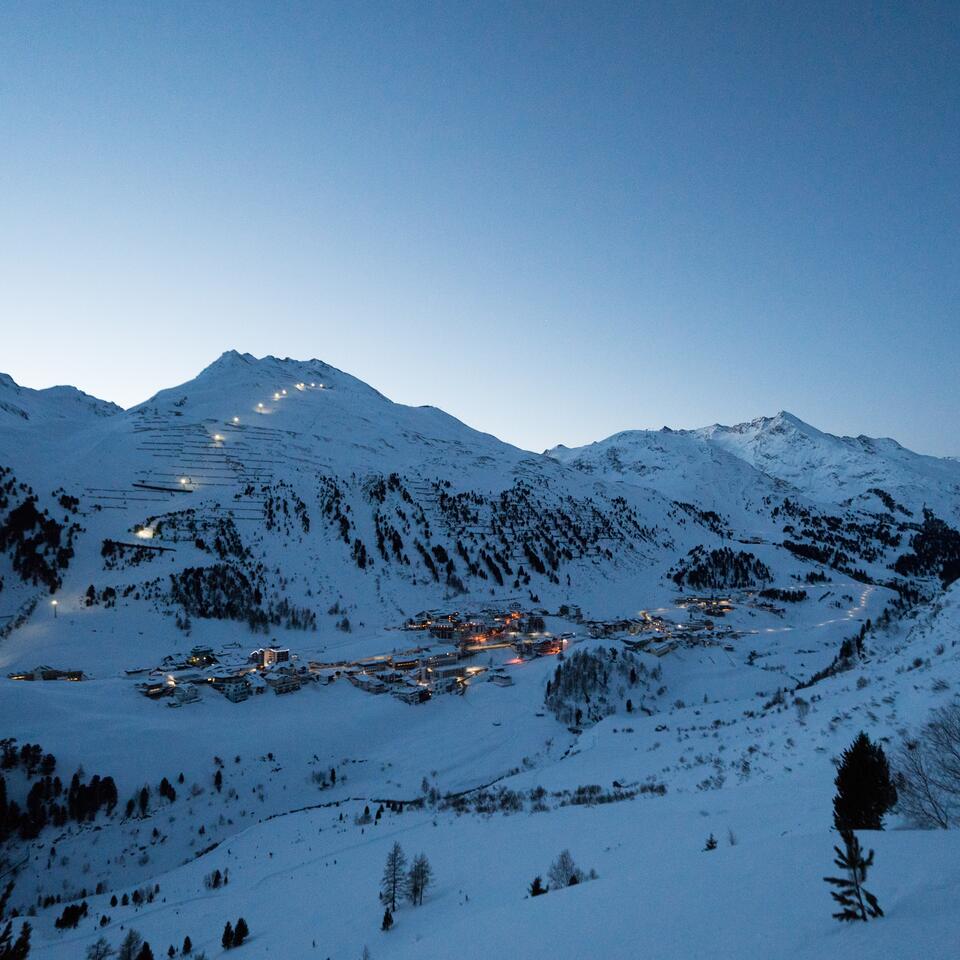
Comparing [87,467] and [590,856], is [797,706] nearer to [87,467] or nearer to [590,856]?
[590,856]

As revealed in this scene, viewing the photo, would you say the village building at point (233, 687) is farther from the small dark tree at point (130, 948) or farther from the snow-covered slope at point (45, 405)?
the snow-covered slope at point (45, 405)

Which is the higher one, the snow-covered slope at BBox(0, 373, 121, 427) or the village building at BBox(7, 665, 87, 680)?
the snow-covered slope at BBox(0, 373, 121, 427)

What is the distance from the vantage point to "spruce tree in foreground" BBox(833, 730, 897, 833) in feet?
28.9

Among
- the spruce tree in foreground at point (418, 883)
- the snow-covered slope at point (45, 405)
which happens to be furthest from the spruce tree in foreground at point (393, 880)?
the snow-covered slope at point (45, 405)

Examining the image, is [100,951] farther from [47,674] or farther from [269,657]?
[269,657]

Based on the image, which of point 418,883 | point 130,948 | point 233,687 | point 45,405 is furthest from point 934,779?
point 45,405

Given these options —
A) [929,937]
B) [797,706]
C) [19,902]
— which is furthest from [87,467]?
[929,937]

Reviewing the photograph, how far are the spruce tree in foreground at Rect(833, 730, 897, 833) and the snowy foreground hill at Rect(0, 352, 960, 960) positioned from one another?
106 centimetres

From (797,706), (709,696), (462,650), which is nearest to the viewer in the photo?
(797,706)

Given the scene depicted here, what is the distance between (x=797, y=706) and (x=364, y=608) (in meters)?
60.7

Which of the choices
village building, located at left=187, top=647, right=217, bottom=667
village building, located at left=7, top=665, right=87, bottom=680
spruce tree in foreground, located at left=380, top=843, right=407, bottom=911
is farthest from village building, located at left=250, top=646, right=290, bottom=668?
spruce tree in foreground, located at left=380, top=843, right=407, bottom=911

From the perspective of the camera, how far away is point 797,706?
968 inches

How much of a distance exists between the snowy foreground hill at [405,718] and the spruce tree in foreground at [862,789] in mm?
1062

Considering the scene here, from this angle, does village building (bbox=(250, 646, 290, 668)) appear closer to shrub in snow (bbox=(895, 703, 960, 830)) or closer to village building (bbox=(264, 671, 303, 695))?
village building (bbox=(264, 671, 303, 695))
